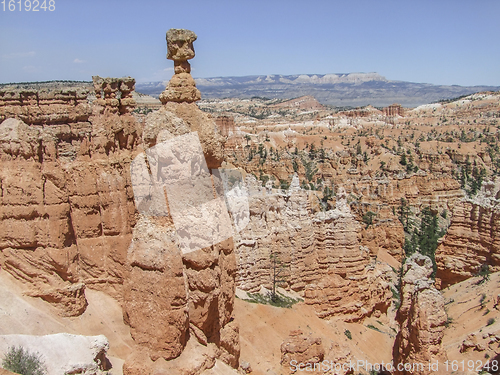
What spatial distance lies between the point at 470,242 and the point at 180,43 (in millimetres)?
16352

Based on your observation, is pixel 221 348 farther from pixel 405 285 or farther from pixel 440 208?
pixel 440 208

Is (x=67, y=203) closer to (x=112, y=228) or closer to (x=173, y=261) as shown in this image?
(x=112, y=228)

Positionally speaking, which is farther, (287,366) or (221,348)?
(287,366)

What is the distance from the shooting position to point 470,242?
1853 centimetres

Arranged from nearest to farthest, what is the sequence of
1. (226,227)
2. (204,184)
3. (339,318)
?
(204,184)
(226,227)
(339,318)

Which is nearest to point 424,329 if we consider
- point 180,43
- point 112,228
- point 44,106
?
point 112,228

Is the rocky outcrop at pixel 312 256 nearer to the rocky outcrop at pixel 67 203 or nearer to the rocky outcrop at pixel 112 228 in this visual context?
the rocky outcrop at pixel 67 203

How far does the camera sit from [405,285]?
1338 centimetres

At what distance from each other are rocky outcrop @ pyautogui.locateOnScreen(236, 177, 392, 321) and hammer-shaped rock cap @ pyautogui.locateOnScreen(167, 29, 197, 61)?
29.6 feet

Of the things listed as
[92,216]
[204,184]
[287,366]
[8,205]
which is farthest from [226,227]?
[287,366]

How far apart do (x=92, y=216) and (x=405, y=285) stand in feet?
31.9

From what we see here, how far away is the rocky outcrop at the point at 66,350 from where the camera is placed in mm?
6672

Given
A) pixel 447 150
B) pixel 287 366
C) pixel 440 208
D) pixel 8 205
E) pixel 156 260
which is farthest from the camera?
pixel 447 150

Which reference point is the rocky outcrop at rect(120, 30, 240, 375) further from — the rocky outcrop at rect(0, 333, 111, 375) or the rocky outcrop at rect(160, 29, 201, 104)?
the rocky outcrop at rect(0, 333, 111, 375)
